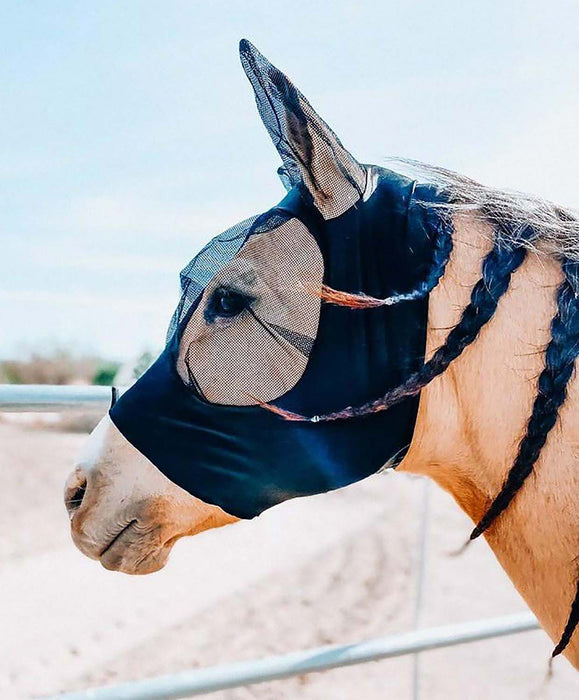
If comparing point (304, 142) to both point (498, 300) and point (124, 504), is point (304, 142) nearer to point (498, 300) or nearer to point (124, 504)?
point (498, 300)

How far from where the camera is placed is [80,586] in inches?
286

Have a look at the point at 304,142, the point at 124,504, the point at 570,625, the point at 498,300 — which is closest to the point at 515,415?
the point at 498,300

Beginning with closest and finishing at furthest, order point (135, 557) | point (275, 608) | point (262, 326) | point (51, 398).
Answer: point (262, 326)
point (135, 557)
point (51, 398)
point (275, 608)

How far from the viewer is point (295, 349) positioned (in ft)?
4.20

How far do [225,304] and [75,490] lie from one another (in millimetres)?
498

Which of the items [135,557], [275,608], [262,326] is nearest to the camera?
[262,326]

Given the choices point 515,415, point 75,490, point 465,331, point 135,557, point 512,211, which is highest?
point 512,211

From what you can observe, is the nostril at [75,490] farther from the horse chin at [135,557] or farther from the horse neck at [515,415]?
the horse neck at [515,415]

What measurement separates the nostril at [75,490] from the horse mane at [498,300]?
423 mm

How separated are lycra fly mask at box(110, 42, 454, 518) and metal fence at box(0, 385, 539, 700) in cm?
38

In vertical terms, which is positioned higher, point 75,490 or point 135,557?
point 75,490

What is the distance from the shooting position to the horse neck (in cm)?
122

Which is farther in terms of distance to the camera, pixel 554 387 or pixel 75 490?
pixel 75 490

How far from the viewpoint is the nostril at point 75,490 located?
4.46 feet
